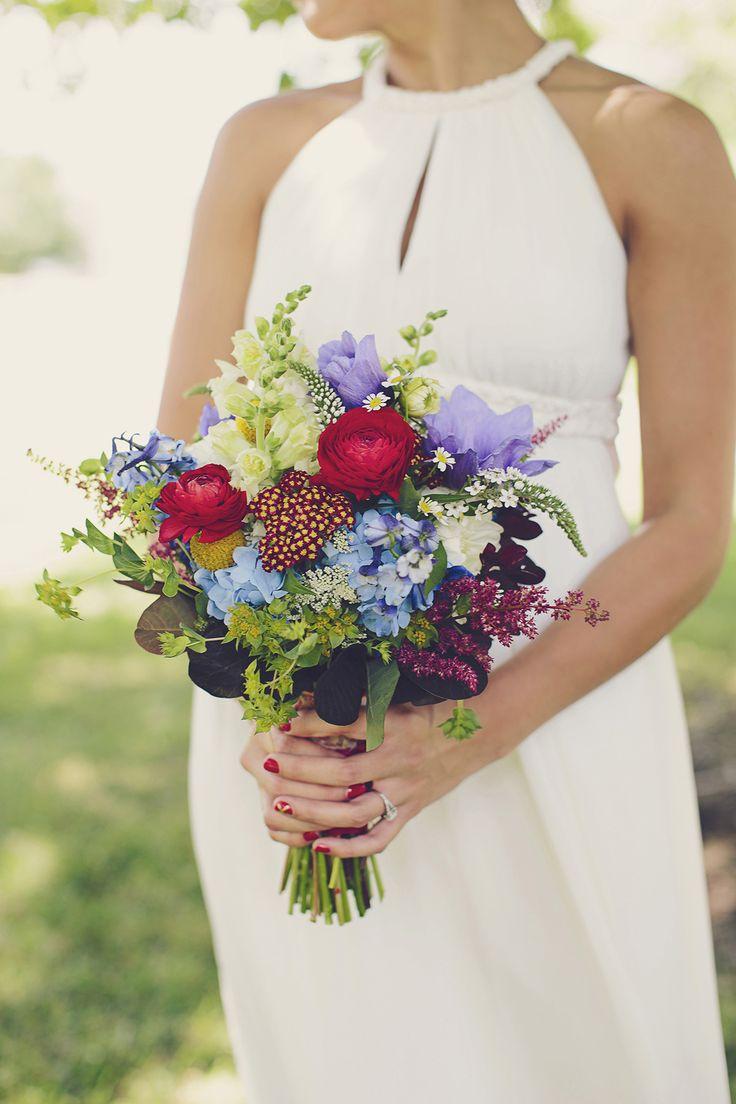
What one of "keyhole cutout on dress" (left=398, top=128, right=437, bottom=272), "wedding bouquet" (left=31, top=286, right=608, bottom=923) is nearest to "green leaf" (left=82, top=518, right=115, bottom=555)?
"wedding bouquet" (left=31, top=286, right=608, bottom=923)

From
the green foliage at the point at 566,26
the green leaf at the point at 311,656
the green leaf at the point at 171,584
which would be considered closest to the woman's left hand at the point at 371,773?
the green leaf at the point at 311,656

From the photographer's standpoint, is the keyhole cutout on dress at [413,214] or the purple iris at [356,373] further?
the keyhole cutout on dress at [413,214]

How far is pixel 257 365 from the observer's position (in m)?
1.55

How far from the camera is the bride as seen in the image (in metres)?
2.00

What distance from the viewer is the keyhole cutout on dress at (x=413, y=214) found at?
2.16 metres

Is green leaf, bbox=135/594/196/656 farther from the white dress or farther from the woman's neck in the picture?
the woman's neck

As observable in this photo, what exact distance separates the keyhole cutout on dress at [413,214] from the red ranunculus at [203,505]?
2.69 feet

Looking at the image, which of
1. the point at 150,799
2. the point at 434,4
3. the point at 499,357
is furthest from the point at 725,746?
the point at 434,4

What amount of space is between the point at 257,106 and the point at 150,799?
3258 mm

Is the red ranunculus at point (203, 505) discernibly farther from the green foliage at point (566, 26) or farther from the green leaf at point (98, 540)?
the green foliage at point (566, 26)

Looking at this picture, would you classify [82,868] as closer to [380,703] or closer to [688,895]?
[688,895]

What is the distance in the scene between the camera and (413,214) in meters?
2.19

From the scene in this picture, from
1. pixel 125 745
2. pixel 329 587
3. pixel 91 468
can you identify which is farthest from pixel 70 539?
pixel 125 745

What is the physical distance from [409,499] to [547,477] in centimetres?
70
